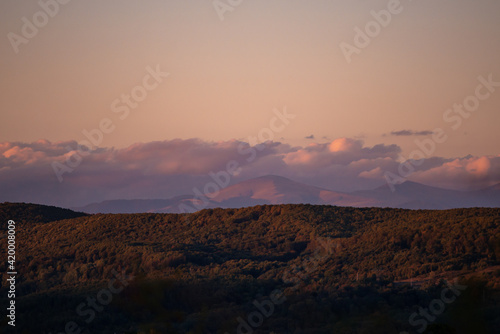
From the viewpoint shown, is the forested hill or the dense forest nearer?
the dense forest

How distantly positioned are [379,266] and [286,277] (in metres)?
11.1

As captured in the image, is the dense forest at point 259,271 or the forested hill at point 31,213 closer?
the dense forest at point 259,271

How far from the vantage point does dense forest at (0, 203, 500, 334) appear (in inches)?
2633

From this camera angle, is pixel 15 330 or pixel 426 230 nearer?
pixel 15 330

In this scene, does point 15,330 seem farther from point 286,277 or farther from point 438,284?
point 438,284

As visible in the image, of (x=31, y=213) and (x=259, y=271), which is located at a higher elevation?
(x=31, y=213)

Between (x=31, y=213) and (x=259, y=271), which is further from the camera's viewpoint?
(x=31, y=213)

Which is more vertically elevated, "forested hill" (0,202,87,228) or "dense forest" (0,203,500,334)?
"forested hill" (0,202,87,228)

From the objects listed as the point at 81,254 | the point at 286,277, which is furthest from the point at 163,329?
the point at 81,254

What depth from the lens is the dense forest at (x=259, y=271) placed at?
66875 mm

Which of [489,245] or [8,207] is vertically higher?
[8,207]

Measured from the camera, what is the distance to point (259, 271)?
299 ft

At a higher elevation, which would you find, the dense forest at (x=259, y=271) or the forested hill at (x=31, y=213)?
the forested hill at (x=31, y=213)

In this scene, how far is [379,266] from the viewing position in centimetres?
8669
